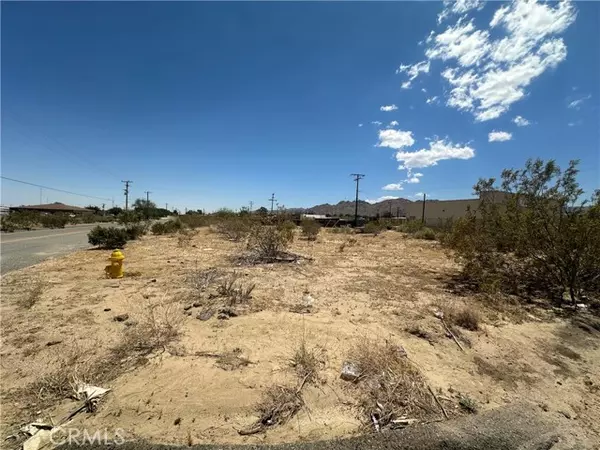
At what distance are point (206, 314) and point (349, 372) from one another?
2.88 m

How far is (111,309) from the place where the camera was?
5.67 m

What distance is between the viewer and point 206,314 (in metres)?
5.46

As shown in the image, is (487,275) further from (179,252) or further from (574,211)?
(179,252)

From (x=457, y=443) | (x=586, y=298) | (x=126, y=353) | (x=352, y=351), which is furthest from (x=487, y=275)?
(x=126, y=353)

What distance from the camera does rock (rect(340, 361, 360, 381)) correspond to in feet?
11.9

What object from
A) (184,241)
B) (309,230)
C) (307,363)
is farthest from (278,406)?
(309,230)

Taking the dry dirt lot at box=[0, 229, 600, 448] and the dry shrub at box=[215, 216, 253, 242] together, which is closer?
the dry dirt lot at box=[0, 229, 600, 448]


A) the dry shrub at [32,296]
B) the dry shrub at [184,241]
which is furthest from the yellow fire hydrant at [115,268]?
the dry shrub at [184,241]

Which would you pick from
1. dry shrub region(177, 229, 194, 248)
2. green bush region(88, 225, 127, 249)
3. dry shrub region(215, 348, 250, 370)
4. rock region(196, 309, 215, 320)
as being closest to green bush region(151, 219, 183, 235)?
dry shrub region(177, 229, 194, 248)

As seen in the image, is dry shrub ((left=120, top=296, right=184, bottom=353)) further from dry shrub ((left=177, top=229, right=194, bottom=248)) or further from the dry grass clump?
dry shrub ((left=177, top=229, right=194, bottom=248))

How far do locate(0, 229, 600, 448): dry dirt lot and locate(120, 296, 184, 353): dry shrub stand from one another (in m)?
0.04

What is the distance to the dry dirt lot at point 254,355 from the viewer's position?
9.72 ft

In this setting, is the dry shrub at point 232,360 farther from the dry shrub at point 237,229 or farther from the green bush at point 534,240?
the dry shrub at point 237,229

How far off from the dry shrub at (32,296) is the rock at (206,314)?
3209 mm
